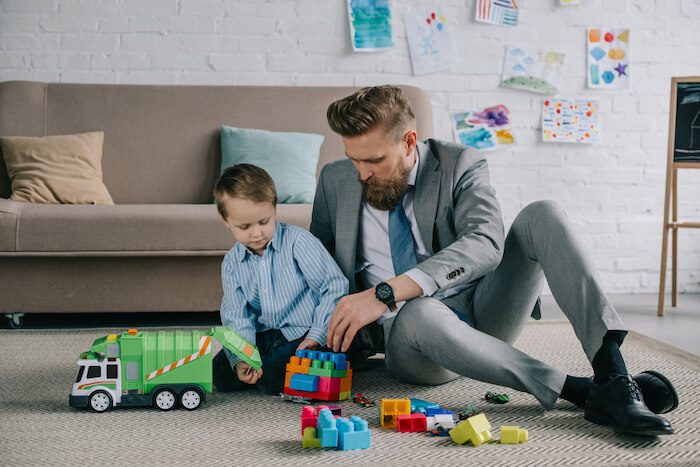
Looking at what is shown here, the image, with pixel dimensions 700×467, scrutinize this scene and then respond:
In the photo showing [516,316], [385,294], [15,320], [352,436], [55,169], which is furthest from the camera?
[55,169]

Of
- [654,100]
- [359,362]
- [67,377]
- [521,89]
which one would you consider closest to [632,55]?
[654,100]

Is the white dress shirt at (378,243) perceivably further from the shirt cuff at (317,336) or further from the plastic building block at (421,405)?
the plastic building block at (421,405)

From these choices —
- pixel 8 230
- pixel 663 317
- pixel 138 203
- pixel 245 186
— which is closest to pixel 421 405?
pixel 245 186

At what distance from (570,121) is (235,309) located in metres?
2.52

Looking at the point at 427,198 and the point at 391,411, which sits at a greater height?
the point at 427,198

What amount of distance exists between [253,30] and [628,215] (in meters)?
2.07

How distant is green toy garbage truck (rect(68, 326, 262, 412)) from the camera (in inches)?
67.0

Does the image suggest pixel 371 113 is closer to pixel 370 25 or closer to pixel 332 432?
pixel 332 432

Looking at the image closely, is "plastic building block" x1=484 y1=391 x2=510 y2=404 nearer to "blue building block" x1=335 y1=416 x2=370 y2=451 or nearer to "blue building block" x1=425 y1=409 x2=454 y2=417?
"blue building block" x1=425 y1=409 x2=454 y2=417

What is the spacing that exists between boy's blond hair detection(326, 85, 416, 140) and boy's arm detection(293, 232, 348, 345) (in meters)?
0.30

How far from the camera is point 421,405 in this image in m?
1.67

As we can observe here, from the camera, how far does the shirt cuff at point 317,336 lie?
6.07ft

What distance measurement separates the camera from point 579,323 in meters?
1.61

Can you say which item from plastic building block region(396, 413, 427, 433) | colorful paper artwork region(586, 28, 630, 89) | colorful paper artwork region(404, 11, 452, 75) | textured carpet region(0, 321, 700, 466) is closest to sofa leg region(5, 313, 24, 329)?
textured carpet region(0, 321, 700, 466)
